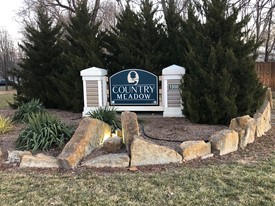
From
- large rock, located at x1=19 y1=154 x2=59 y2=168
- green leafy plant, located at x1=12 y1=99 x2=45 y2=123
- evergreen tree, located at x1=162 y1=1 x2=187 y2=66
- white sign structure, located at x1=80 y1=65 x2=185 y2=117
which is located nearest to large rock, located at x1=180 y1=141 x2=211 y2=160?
large rock, located at x1=19 y1=154 x2=59 y2=168

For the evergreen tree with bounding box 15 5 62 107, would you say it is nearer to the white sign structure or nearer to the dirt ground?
the white sign structure

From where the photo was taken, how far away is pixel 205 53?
5.71m

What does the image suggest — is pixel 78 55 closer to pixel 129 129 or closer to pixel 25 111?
pixel 25 111

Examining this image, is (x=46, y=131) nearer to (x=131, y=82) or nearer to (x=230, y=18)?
(x=131, y=82)

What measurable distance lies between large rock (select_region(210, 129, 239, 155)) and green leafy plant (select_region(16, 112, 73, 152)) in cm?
221

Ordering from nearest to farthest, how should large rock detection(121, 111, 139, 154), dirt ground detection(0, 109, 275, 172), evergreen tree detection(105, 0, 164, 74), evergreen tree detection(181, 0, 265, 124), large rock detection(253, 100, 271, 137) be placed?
dirt ground detection(0, 109, 275, 172) < large rock detection(121, 111, 139, 154) < large rock detection(253, 100, 271, 137) < evergreen tree detection(181, 0, 265, 124) < evergreen tree detection(105, 0, 164, 74)

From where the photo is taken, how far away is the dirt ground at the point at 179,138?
401 cm

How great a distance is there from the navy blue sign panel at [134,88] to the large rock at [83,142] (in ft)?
6.88

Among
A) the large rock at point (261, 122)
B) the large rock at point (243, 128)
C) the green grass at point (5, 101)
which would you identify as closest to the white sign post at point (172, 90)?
the large rock at point (261, 122)

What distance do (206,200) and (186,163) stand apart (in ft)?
3.57

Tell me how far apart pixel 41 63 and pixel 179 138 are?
5170 millimetres

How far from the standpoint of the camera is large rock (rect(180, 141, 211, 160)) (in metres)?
4.03

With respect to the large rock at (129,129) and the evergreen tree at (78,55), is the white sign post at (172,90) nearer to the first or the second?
the evergreen tree at (78,55)

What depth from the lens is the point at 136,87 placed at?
6.76 metres
